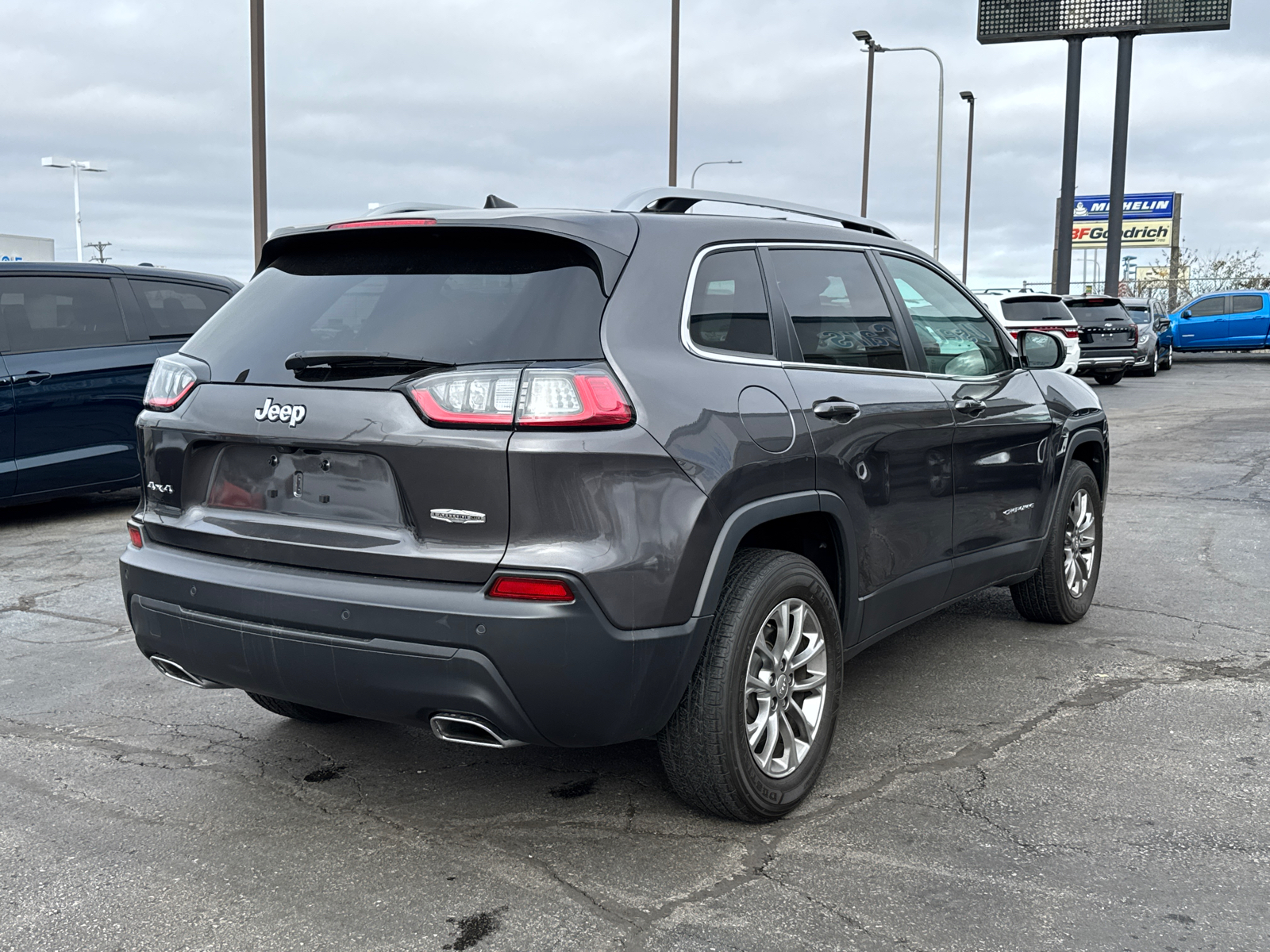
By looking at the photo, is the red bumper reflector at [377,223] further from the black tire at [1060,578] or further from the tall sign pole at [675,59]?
the tall sign pole at [675,59]

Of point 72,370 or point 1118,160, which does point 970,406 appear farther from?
point 1118,160

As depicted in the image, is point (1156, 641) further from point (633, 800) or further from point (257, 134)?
point (257, 134)

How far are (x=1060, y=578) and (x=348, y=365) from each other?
3.56m

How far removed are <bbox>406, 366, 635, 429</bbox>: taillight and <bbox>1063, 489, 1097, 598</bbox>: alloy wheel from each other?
317 cm

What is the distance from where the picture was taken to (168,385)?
147 inches

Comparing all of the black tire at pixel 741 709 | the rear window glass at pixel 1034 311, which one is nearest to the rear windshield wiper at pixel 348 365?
the black tire at pixel 741 709

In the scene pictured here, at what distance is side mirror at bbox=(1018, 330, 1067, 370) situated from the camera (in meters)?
5.45

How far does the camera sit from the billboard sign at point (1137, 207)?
86.7 metres

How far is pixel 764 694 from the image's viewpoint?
3604 mm

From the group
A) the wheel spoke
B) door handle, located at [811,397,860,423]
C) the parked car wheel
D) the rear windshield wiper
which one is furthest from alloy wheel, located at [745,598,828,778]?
the parked car wheel

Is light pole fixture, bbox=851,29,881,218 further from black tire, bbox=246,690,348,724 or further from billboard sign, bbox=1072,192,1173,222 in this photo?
billboard sign, bbox=1072,192,1173,222

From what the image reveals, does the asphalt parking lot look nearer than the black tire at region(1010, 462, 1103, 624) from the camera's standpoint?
Yes

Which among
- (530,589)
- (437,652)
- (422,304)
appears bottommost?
(437,652)

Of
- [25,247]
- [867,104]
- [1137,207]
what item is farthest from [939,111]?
[1137,207]
